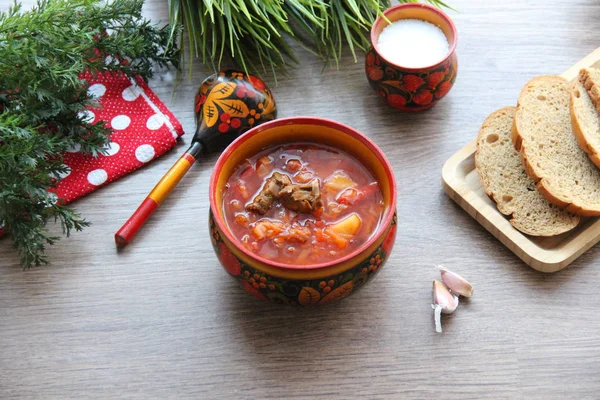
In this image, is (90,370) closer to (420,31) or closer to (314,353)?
(314,353)

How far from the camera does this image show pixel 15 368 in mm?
1345

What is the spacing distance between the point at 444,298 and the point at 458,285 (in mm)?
46

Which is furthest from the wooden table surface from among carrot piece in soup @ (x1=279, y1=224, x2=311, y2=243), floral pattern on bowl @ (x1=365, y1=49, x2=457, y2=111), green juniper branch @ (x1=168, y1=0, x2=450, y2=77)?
green juniper branch @ (x1=168, y1=0, x2=450, y2=77)

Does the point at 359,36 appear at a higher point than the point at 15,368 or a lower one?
higher

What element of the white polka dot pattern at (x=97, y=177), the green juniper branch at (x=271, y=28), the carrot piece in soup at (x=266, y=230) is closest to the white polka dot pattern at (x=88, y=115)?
the white polka dot pattern at (x=97, y=177)

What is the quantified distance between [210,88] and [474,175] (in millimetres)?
656

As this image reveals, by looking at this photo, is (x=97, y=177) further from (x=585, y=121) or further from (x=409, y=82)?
(x=585, y=121)

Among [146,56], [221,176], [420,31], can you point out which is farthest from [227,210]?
[420,31]

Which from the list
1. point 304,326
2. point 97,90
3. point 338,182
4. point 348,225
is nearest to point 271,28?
point 97,90

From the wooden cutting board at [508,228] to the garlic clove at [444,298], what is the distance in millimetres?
183

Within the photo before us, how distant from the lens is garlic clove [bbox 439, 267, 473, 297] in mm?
1401

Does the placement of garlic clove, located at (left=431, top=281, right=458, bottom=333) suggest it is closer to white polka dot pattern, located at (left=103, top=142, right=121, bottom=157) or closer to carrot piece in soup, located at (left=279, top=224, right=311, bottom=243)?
carrot piece in soup, located at (left=279, top=224, right=311, bottom=243)

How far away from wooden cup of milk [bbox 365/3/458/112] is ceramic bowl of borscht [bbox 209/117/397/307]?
305mm

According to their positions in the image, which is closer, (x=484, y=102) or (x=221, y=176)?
(x=221, y=176)
